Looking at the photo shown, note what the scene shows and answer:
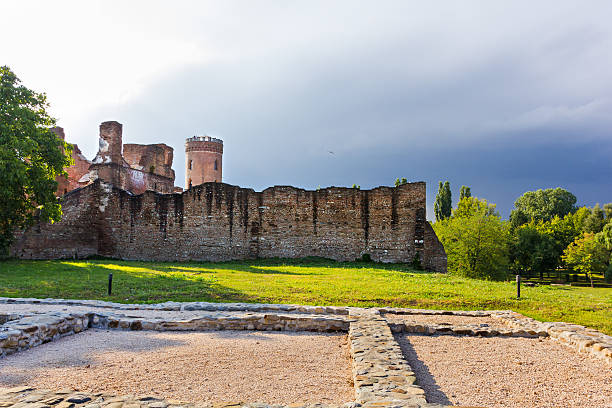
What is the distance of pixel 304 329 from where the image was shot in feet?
27.6

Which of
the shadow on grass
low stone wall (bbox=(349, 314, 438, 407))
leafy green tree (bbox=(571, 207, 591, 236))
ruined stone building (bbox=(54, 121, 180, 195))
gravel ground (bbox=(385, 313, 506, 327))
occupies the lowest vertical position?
gravel ground (bbox=(385, 313, 506, 327))

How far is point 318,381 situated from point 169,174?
41.5m

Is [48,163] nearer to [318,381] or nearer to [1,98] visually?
[1,98]

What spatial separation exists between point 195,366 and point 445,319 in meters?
Answer: 5.59

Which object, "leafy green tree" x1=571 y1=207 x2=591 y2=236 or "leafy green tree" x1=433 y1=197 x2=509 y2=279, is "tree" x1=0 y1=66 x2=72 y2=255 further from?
"leafy green tree" x1=571 y1=207 x2=591 y2=236

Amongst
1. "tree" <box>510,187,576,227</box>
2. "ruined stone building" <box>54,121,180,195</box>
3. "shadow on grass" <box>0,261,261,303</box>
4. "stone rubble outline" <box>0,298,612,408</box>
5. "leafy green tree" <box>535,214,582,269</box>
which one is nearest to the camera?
"stone rubble outline" <box>0,298,612,408</box>

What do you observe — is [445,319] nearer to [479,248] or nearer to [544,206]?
[479,248]

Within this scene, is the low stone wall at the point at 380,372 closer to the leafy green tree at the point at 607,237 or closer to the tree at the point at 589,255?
the tree at the point at 589,255

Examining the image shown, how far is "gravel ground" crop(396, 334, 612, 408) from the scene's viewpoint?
16.1ft

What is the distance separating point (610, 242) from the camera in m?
42.0

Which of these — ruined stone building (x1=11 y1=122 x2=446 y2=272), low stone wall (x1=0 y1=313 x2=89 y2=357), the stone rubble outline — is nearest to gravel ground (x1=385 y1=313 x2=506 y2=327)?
the stone rubble outline

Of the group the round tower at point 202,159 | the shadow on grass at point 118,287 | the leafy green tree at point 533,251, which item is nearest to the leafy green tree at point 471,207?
the leafy green tree at point 533,251

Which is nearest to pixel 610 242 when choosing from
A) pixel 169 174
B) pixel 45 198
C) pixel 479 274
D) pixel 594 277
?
pixel 594 277

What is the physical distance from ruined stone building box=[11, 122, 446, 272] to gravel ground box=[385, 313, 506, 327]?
13.5m
